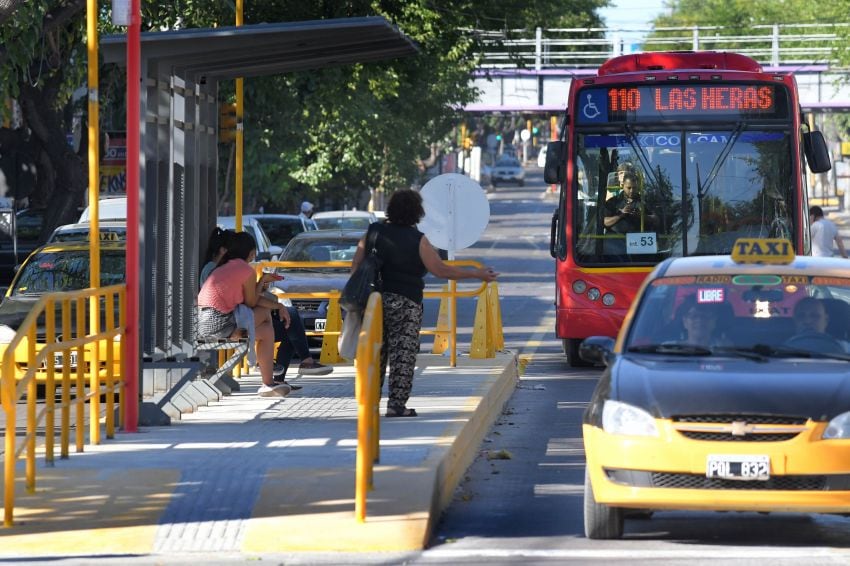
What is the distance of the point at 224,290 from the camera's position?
14836 mm

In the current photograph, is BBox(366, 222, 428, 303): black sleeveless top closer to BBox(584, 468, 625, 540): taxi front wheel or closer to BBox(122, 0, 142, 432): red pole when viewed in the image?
BBox(122, 0, 142, 432): red pole

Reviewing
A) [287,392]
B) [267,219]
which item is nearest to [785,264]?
[287,392]

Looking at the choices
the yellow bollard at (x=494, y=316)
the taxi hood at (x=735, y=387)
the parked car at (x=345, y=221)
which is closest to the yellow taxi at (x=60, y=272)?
the yellow bollard at (x=494, y=316)

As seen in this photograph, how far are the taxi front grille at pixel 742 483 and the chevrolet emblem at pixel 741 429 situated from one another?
23 cm

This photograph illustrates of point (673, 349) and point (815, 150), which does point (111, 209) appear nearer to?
point (815, 150)

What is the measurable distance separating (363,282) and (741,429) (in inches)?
168

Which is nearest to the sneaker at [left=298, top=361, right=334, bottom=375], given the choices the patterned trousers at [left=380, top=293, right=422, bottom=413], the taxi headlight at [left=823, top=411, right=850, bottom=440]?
the patterned trousers at [left=380, top=293, right=422, bottom=413]

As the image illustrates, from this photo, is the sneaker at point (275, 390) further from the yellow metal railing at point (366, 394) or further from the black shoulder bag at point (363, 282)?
the yellow metal railing at point (366, 394)

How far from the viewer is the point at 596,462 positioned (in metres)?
8.80

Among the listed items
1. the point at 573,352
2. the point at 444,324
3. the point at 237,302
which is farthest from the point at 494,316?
the point at 237,302

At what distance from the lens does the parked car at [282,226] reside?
34.9m

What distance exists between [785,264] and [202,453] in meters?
3.67

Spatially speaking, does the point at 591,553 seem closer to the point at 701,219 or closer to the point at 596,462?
the point at 596,462

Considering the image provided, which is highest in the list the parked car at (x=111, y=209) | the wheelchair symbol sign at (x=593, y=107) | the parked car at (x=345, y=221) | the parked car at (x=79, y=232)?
the wheelchair symbol sign at (x=593, y=107)
